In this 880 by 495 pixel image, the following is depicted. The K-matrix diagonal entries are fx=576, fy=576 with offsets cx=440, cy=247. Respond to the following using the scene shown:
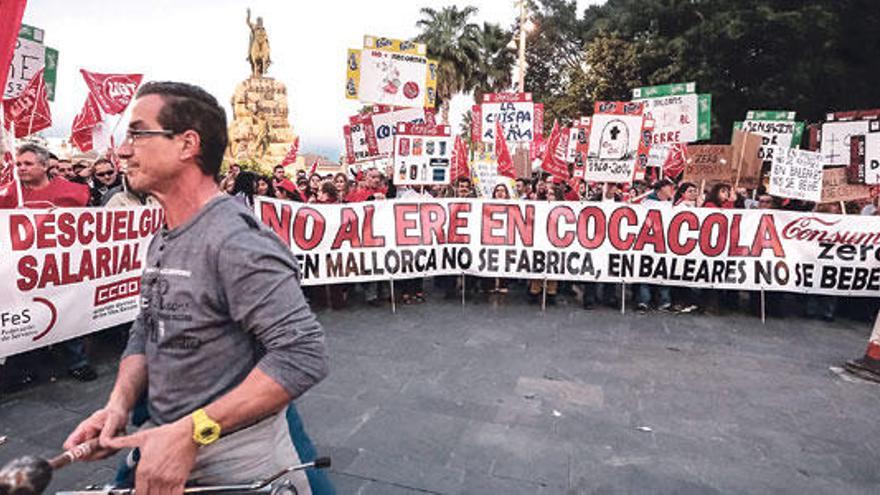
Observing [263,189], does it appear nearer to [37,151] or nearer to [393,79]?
[37,151]

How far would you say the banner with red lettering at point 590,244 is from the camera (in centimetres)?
803

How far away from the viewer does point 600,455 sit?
386cm

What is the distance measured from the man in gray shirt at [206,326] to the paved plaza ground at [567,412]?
2.03 meters

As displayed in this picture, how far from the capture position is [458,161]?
38.9ft

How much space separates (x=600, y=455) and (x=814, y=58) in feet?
63.7

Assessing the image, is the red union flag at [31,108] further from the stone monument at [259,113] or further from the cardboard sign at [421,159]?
the stone monument at [259,113]

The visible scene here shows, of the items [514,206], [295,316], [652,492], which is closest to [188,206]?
[295,316]

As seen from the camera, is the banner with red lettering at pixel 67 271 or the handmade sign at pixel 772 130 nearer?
the banner with red lettering at pixel 67 271

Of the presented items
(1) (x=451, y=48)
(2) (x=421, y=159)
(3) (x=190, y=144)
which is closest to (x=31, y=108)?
(2) (x=421, y=159)

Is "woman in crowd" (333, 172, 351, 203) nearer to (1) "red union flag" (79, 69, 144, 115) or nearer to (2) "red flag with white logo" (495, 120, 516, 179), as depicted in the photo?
(2) "red flag with white logo" (495, 120, 516, 179)

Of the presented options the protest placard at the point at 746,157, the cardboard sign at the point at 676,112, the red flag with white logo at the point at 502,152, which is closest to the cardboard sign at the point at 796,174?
the protest placard at the point at 746,157

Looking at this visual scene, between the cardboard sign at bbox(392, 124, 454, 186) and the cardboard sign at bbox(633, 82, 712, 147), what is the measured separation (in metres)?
5.21

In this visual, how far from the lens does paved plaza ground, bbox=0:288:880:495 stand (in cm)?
359

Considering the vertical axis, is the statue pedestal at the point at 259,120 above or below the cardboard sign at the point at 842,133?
above
